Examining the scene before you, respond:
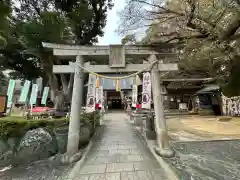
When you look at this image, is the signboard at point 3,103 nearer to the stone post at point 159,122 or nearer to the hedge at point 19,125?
the hedge at point 19,125

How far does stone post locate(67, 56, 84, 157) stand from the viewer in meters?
5.33

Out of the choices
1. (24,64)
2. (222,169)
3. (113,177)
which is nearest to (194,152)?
(222,169)

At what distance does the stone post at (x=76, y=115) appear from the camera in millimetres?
5331

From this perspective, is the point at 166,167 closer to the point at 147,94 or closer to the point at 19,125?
the point at 147,94

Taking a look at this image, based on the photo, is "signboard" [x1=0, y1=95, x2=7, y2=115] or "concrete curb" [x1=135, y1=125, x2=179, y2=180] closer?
"concrete curb" [x1=135, y1=125, x2=179, y2=180]

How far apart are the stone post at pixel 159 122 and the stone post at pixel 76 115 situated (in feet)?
8.30

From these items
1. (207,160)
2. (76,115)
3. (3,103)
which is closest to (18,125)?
(76,115)

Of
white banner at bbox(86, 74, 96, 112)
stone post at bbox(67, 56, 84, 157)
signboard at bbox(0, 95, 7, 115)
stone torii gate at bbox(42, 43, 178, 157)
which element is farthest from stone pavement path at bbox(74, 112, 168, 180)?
signboard at bbox(0, 95, 7, 115)

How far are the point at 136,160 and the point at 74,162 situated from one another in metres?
1.84

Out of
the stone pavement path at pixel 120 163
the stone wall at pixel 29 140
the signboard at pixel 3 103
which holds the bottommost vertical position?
the stone pavement path at pixel 120 163

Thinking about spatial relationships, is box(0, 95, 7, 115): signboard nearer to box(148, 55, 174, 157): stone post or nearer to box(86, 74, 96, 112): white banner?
box(86, 74, 96, 112): white banner

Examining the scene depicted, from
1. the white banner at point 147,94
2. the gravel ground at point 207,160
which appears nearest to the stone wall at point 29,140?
the white banner at point 147,94

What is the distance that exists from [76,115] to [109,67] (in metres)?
1.97

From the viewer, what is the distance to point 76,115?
555 cm
